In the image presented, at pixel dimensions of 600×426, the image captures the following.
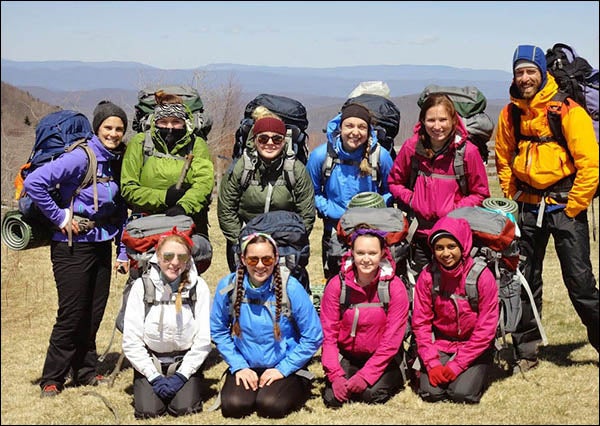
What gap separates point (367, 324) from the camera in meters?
6.82

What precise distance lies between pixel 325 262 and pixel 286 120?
178 cm

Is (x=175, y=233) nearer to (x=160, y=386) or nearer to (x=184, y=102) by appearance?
(x=160, y=386)

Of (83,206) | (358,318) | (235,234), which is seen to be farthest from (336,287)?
(83,206)

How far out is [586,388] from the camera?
24.0 feet

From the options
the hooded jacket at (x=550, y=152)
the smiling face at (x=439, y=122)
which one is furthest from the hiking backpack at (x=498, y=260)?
the smiling face at (x=439, y=122)

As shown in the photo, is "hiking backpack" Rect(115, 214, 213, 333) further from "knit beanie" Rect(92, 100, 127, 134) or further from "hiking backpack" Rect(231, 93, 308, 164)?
"hiking backpack" Rect(231, 93, 308, 164)

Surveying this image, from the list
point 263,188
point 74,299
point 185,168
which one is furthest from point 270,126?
point 74,299

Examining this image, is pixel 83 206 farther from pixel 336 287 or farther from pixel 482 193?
pixel 482 193

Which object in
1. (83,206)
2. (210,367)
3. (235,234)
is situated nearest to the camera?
(83,206)

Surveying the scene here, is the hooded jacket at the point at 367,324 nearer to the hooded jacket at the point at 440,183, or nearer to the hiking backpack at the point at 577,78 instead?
the hooded jacket at the point at 440,183

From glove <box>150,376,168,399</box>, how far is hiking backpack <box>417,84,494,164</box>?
4.10m

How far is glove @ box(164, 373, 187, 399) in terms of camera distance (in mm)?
6602

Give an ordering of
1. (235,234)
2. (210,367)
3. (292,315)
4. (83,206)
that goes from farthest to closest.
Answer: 1. (210,367)
2. (235,234)
3. (83,206)
4. (292,315)

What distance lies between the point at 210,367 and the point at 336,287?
2140mm
